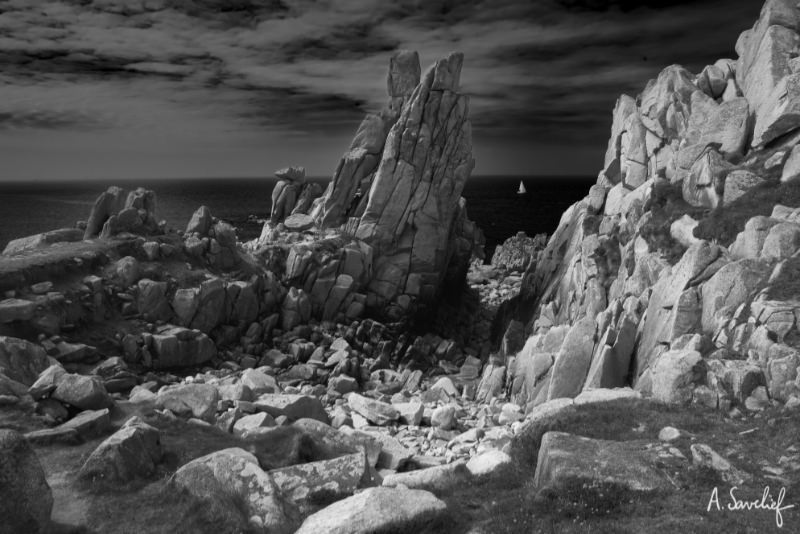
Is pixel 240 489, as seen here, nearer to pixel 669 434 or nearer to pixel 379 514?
pixel 379 514

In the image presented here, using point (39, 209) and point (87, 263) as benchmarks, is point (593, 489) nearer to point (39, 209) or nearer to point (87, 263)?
point (87, 263)

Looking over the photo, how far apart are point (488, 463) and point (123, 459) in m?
11.9

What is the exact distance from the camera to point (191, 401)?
25.0 meters

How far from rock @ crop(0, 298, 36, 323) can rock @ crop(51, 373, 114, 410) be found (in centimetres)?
1625

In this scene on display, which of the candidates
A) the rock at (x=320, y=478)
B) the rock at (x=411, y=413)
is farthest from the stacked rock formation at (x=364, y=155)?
the rock at (x=320, y=478)

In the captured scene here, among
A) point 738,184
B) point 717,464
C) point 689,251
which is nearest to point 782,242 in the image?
point 689,251

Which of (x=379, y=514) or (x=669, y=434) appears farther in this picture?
(x=669, y=434)

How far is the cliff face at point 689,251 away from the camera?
23031mm

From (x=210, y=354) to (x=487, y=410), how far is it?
22.7 m

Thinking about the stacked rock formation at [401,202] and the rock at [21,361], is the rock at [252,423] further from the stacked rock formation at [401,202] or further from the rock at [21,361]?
the stacked rock formation at [401,202]

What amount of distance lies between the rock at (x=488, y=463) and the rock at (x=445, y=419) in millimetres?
12764

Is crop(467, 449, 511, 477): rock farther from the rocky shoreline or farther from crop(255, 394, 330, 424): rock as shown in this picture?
crop(255, 394, 330, 424): rock

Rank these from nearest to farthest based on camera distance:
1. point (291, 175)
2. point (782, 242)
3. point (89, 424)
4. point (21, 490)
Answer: point (21, 490) → point (89, 424) → point (782, 242) → point (291, 175)

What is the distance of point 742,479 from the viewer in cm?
1428
